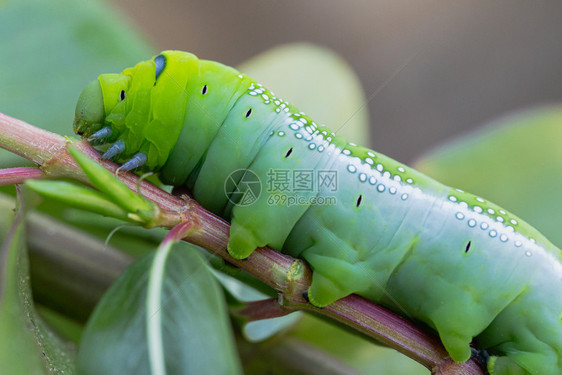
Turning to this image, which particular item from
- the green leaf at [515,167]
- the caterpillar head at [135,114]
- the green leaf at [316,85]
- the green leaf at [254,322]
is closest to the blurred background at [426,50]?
the green leaf at [316,85]

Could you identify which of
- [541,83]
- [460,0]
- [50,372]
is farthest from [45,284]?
[541,83]

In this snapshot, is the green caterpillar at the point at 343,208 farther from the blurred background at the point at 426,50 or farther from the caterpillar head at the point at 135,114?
the blurred background at the point at 426,50

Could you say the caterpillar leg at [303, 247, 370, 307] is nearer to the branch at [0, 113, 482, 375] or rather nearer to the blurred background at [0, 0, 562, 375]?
the branch at [0, 113, 482, 375]

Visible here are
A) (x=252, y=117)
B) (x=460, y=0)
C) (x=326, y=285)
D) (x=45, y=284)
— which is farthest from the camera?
(x=460, y=0)

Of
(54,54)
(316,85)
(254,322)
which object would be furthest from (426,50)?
(254,322)

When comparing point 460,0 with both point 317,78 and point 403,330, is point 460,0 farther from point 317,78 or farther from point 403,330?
point 403,330

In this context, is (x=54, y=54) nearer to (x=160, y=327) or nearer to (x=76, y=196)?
(x=76, y=196)

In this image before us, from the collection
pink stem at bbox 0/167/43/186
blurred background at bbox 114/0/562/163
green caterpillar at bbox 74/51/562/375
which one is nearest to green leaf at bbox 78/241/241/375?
green caterpillar at bbox 74/51/562/375
